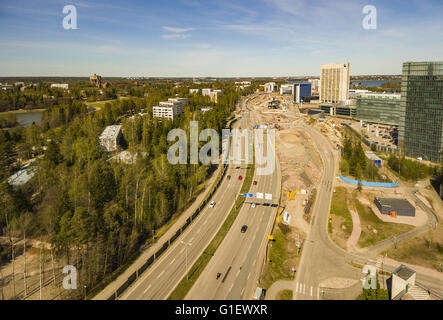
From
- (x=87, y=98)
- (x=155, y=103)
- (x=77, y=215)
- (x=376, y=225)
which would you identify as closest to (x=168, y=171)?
(x=77, y=215)

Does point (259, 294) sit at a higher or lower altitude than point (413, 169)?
lower

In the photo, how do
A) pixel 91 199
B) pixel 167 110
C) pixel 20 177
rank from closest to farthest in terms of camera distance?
pixel 91 199 → pixel 20 177 → pixel 167 110

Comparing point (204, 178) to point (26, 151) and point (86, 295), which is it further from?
point (26, 151)

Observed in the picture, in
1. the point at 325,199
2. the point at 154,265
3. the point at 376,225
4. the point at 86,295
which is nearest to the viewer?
the point at 86,295

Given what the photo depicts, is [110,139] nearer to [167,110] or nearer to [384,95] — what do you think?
[167,110]

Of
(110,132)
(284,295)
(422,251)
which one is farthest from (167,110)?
(422,251)

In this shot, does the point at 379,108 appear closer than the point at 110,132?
No

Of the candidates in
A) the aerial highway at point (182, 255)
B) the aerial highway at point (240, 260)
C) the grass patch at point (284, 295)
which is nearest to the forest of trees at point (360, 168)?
the aerial highway at point (240, 260)
